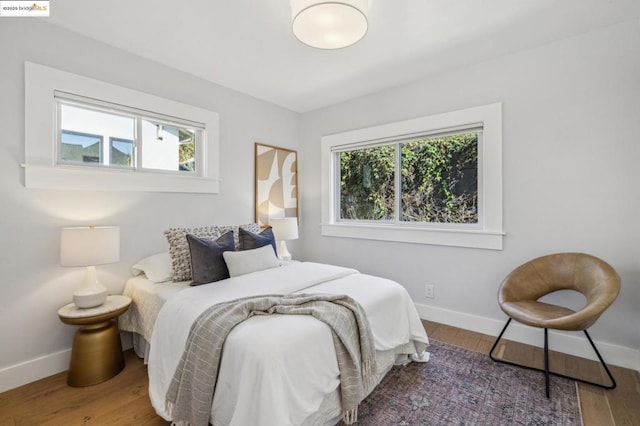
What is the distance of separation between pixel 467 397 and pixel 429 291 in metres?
1.30

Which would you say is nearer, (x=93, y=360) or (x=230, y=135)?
(x=93, y=360)

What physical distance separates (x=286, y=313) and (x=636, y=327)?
2.58 metres

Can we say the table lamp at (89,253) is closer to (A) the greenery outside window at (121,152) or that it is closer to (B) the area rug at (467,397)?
(A) the greenery outside window at (121,152)

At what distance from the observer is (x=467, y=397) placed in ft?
6.21

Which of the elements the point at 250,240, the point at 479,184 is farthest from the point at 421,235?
the point at 250,240

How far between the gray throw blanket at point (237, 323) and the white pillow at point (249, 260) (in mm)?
666

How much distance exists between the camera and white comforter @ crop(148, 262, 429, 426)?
1.27 meters

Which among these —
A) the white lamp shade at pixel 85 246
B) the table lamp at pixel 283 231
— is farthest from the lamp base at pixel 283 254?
the white lamp shade at pixel 85 246

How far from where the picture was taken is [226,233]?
2652 millimetres

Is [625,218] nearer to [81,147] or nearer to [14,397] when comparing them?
[81,147]

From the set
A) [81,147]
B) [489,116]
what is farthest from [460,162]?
[81,147]

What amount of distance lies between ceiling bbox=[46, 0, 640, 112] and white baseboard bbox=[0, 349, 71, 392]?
8.07 feet

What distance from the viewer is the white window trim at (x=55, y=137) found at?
2115 millimetres

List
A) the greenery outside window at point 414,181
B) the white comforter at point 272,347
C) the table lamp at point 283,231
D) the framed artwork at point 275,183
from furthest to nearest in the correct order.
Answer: the framed artwork at point 275,183 < the table lamp at point 283,231 < the greenery outside window at point 414,181 < the white comforter at point 272,347
